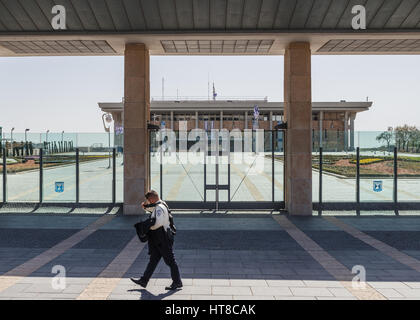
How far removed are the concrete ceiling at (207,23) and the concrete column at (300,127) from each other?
2.21ft

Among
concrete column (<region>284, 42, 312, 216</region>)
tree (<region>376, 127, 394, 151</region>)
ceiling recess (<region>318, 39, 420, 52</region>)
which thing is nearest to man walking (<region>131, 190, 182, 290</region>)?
concrete column (<region>284, 42, 312, 216</region>)

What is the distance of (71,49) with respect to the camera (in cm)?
1384

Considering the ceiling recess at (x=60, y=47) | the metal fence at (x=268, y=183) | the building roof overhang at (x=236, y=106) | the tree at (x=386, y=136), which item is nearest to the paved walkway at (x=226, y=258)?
the metal fence at (x=268, y=183)

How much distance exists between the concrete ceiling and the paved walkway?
605 cm

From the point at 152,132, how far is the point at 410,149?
438 inches

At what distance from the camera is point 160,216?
6105 mm

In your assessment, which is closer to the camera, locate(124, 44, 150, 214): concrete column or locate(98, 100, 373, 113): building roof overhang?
locate(124, 44, 150, 214): concrete column

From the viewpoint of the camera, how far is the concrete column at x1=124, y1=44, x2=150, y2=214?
42.4ft

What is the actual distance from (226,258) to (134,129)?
6.49m

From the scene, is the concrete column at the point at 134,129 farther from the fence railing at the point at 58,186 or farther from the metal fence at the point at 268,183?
the fence railing at the point at 58,186

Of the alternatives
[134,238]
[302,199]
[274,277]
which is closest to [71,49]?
[134,238]

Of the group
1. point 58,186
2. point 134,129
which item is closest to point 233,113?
point 58,186

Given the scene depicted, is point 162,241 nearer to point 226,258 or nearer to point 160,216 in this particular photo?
point 160,216

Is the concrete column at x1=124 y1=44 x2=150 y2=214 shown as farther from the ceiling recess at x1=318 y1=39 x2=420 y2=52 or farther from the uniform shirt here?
the uniform shirt
